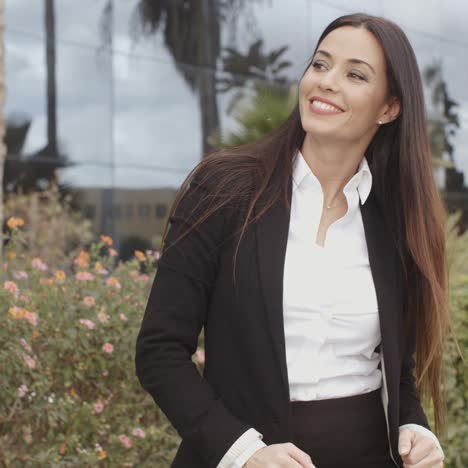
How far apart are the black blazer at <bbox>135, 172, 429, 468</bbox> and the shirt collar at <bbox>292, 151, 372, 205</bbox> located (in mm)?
181

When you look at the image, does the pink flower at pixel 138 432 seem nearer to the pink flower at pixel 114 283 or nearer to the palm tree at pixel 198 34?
the pink flower at pixel 114 283

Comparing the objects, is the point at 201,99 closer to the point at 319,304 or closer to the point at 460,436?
the point at 460,436

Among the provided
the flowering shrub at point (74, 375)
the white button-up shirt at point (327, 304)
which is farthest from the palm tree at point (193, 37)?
the white button-up shirt at point (327, 304)

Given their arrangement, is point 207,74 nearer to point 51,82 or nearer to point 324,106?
point 51,82

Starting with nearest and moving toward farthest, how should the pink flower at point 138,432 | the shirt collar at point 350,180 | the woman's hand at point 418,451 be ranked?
the woman's hand at point 418,451 → the shirt collar at point 350,180 → the pink flower at point 138,432

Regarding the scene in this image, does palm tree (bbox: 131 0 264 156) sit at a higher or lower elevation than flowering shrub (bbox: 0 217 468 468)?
higher

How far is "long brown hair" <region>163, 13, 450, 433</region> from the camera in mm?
2045

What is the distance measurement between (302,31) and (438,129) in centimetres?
382

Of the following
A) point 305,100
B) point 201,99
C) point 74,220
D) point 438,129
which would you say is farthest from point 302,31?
point 305,100

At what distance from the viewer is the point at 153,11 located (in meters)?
11.9

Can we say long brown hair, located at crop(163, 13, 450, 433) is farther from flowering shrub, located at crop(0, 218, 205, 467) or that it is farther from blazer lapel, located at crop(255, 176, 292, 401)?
flowering shrub, located at crop(0, 218, 205, 467)

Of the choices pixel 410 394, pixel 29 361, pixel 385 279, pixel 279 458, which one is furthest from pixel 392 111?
pixel 29 361

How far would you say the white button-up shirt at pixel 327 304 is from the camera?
1.94 m

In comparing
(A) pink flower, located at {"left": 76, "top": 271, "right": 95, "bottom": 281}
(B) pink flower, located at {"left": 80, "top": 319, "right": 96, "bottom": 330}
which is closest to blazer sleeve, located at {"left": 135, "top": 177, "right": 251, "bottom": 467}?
(B) pink flower, located at {"left": 80, "top": 319, "right": 96, "bottom": 330}
